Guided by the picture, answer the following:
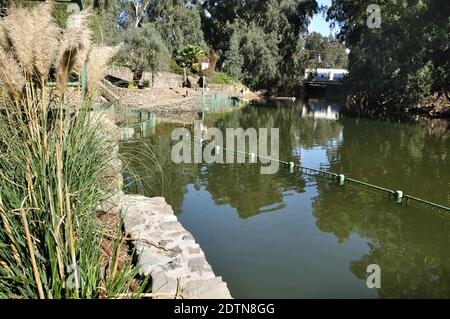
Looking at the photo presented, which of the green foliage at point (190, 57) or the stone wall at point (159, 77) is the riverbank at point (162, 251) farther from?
the green foliage at point (190, 57)

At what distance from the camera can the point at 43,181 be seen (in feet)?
7.24

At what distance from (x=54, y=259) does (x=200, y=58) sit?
2898 cm

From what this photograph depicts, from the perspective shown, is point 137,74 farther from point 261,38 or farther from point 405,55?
point 405,55

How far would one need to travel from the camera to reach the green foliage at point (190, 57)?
95.1 feet

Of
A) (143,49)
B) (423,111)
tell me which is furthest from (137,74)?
(423,111)

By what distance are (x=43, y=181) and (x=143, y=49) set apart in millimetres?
23302

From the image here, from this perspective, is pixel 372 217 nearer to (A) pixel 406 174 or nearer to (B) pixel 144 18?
(A) pixel 406 174

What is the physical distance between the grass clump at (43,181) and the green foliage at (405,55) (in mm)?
19390

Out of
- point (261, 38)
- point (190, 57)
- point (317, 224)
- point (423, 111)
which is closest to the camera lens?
point (317, 224)

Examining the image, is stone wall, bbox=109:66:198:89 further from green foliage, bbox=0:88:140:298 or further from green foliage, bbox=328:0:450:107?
green foliage, bbox=0:88:140:298

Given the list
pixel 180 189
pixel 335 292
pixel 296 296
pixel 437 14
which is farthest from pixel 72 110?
pixel 437 14

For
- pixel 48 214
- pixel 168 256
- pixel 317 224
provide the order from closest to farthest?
pixel 48 214
pixel 168 256
pixel 317 224

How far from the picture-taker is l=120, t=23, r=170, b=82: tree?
78.6 ft
